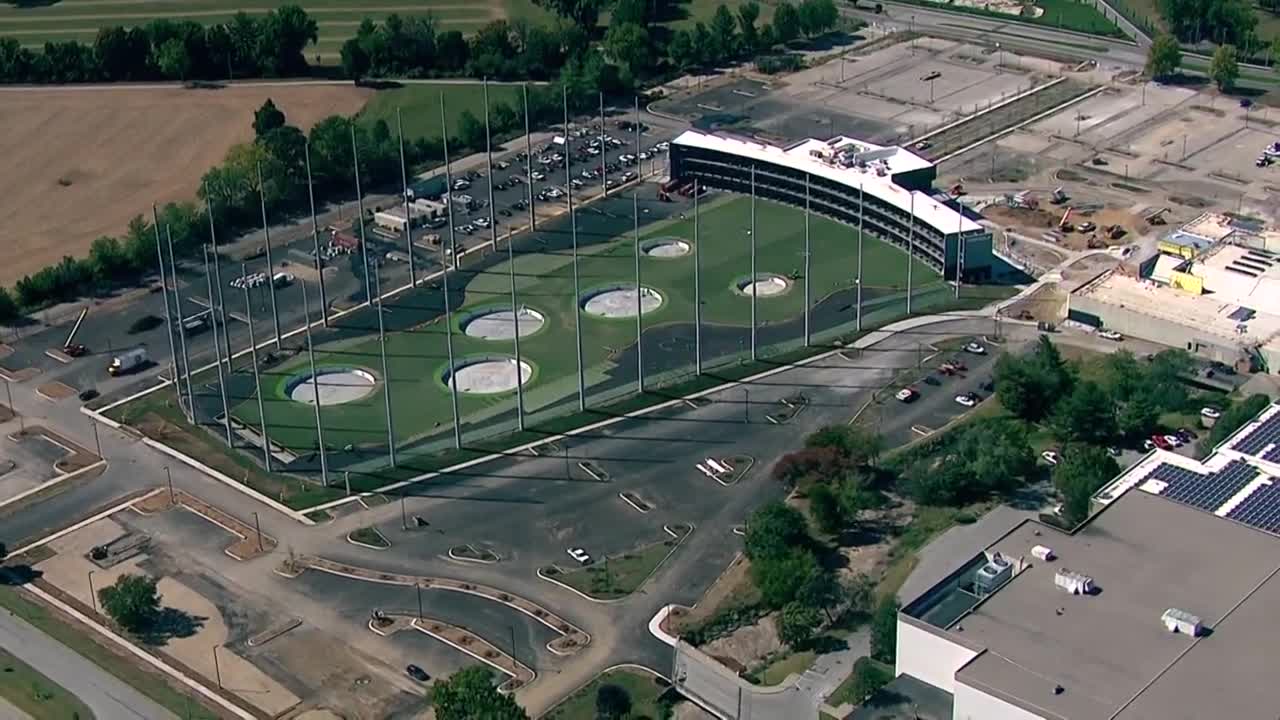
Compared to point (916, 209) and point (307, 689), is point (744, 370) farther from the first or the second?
point (307, 689)

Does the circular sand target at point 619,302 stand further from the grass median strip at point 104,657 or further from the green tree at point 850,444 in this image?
the grass median strip at point 104,657

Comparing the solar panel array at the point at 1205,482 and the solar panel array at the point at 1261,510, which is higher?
the solar panel array at the point at 1205,482

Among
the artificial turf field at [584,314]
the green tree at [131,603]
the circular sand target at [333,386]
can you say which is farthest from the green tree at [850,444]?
the green tree at [131,603]

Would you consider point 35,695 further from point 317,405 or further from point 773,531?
point 773,531

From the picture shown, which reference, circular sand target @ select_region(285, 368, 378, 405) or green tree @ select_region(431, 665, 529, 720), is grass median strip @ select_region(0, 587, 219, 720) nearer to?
green tree @ select_region(431, 665, 529, 720)

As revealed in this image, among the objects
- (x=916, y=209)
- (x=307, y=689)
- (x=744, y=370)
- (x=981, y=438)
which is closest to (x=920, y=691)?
(x=981, y=438)

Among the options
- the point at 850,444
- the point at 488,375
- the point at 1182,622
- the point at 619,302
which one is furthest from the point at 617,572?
the point at 619,302
